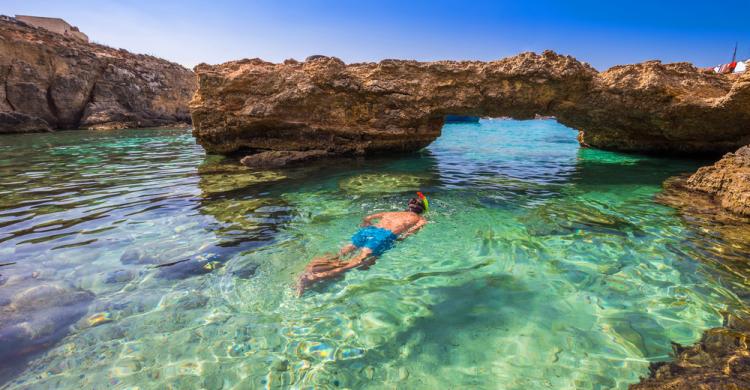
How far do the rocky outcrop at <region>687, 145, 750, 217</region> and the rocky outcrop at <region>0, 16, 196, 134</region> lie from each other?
34.8 meters

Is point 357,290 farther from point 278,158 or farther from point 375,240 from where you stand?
point 278,158

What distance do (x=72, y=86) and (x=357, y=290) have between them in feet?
123

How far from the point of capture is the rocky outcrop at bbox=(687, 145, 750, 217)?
5387 mm

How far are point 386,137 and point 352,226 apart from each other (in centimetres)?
672

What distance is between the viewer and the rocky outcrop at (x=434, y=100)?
9.05 m

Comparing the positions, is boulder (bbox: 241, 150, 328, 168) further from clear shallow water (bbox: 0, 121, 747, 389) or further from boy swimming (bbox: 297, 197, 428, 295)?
boy swimming (bbox: 297, 197, 428, 295)

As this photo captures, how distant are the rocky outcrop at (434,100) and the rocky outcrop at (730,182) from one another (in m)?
3.00

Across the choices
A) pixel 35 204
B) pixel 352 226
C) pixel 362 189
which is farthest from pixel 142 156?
pixel 352 226

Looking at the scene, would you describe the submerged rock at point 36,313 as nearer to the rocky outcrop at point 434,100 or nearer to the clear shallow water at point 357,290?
the clear shallow water at point 357,290

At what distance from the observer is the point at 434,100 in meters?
10.2

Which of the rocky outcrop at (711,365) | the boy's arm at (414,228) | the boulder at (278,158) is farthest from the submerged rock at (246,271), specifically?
the boulder at (278,158)

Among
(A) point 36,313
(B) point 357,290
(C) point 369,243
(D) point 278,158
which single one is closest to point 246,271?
(B) point 357,290

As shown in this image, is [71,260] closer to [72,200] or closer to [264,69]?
[72,200]

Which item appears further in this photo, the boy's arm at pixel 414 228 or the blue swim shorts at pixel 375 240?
the boy's arm at pixel 414 228
